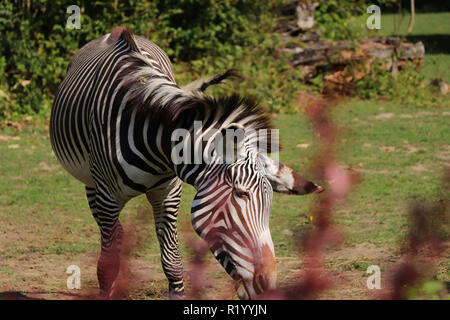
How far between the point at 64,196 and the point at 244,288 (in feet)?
17.9

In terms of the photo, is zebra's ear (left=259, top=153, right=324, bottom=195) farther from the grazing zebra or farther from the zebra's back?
the zebra's back

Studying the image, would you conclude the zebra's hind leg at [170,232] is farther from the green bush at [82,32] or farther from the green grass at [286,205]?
the green bush at [82,32]

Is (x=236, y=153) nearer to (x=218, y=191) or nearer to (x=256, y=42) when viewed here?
(x=218, y=191)

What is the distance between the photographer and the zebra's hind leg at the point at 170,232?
4008mm

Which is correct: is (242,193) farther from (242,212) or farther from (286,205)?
(286,205)

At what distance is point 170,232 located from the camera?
4.12 metres

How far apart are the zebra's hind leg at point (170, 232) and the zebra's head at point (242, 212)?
4.43 feet

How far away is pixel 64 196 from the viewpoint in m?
7.24

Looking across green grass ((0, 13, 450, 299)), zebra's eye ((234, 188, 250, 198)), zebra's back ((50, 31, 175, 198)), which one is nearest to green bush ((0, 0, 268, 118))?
green grass ((0, 13, 450, 299))

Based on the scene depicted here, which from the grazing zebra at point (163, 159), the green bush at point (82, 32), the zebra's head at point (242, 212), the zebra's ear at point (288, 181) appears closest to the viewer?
the zebra's ear at point (288, 181)

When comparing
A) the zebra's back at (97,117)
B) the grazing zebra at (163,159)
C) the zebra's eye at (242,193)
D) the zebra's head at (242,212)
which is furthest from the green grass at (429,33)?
the zebra's eye at (242,193)

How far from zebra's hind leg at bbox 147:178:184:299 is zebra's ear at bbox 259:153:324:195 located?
1.79 m

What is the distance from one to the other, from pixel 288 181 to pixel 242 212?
1.30ft

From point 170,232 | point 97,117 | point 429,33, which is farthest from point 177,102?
point 429,33
